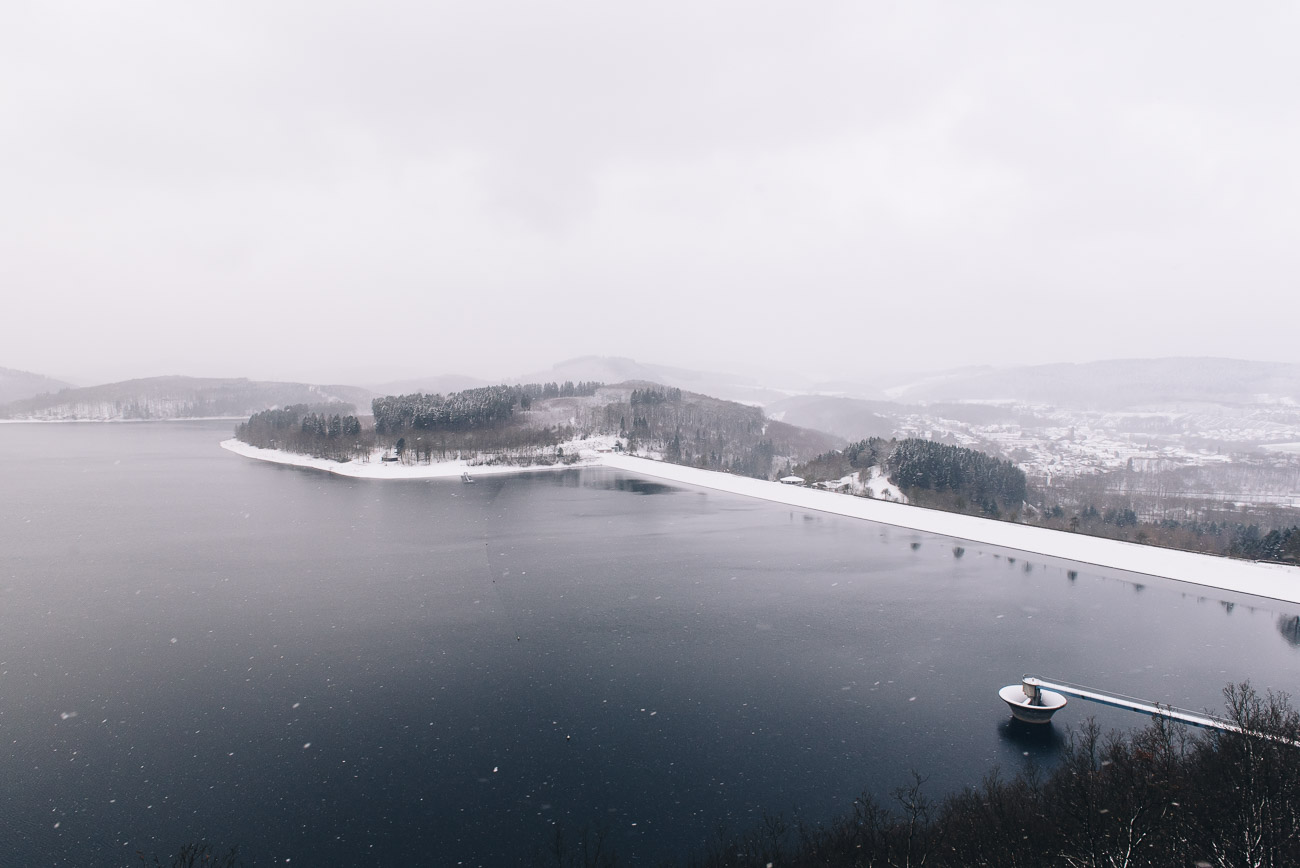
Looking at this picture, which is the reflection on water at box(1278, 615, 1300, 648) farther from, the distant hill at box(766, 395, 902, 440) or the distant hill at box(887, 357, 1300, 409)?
the distant hill at box(887, 357, 1300, 409)

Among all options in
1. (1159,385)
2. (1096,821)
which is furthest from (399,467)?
(1159,385)

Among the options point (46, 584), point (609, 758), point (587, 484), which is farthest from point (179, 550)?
point (587, 484)

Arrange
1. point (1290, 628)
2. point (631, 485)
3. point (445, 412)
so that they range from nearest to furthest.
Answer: point (1290, 628) → point (631, 485) → point (445, 412)

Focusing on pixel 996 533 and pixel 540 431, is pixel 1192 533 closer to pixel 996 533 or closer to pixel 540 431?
pixel 996 533

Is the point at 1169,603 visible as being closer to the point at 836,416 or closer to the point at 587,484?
the point at 587,484

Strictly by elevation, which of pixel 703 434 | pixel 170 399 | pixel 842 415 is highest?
pixel 170 399

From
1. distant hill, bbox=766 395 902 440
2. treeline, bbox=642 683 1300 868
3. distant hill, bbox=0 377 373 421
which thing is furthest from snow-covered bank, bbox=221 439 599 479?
distant hill, bbox=766 395 902 440
